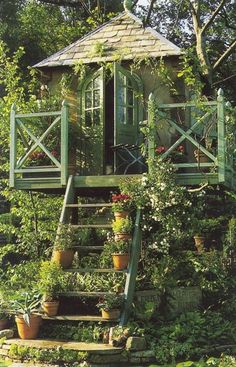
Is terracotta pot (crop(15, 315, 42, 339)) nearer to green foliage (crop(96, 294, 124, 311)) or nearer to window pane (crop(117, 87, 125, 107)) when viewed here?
green foliage (crop(96, 294, 124, 311))

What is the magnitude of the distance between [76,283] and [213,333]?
1.94 m

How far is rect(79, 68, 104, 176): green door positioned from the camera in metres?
10.0

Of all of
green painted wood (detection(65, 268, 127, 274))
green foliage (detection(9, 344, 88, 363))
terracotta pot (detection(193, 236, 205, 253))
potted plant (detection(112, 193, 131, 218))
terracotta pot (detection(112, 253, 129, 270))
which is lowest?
green foliage (detection(9, 344, 88, 363))

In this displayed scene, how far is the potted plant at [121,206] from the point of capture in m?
8.10

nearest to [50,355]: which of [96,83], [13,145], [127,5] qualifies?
[13,145]

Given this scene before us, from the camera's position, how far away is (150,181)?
27.0ft

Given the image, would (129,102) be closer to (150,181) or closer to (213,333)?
(150,181)

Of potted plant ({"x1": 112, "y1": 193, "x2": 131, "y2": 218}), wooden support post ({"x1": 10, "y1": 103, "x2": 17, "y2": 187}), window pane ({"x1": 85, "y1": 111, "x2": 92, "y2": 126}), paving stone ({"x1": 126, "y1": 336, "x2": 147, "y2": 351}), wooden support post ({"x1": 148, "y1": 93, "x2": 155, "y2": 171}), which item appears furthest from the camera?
window pane ({"x1": 85, "y1": 111, "x2": 92, "y2": 126})

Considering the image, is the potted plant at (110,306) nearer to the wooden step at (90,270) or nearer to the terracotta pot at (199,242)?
the wooden step at (90,270)

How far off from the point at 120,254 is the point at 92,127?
3210 mm

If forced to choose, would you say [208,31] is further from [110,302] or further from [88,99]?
[110,302]

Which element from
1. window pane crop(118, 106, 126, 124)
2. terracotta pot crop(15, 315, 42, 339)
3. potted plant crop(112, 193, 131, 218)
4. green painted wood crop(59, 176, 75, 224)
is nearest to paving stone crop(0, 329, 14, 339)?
terracotta pot crop(15, 315, 42, 339)

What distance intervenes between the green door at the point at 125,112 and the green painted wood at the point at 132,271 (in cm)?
194

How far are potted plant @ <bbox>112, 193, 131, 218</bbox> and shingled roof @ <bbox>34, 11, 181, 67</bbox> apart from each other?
290 centimetres
